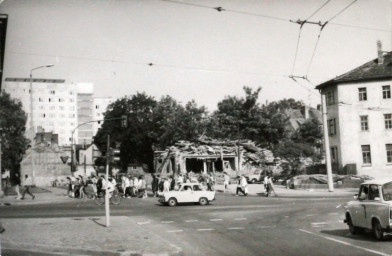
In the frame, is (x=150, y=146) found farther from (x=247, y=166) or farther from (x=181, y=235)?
(x=181, y=235)

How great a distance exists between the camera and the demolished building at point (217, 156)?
60513 millimetres

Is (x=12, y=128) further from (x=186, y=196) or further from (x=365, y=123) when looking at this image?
(x=365, y=123)

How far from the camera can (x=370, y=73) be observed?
2007 inches

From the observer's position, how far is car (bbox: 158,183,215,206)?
2766 cm

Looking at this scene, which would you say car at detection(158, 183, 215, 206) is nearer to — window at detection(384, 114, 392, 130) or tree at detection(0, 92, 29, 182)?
window at detection(384, 114, 392, 130)

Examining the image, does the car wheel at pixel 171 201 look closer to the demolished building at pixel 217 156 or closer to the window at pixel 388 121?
the demolished building at pixel 217 156

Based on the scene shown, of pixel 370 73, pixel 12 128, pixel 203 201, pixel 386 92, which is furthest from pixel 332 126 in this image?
pixel 12 128

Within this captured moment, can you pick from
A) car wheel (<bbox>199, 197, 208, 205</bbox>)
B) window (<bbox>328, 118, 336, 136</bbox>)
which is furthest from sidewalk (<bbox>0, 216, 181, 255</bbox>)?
window (<bbox>328, 118, 336, 136</bbox>)

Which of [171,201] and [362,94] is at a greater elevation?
[362,94]

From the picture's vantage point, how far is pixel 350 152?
5125 cm

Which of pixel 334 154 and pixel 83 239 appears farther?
pixel 334 154

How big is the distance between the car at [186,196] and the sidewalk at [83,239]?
9564mm

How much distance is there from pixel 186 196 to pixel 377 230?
1636 cm

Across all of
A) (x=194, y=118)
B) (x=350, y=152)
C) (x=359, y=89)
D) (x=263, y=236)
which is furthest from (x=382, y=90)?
(x=263, y=236)
